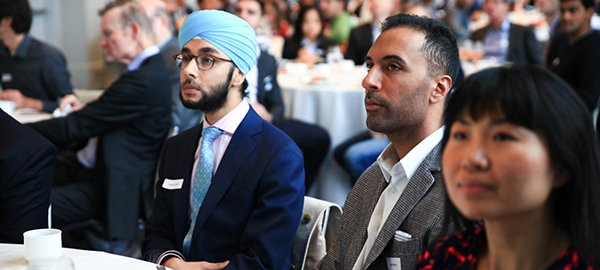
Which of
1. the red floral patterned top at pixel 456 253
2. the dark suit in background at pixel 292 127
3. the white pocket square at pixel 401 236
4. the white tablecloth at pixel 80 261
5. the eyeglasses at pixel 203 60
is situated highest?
the eyeglasses at pixel 203 60

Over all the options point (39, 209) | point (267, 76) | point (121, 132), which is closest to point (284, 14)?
point (267, 76)

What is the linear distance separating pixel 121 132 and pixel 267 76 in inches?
52.9

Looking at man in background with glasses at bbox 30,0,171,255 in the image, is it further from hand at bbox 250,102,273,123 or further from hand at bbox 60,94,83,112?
hand at bbox 250,102,273,123

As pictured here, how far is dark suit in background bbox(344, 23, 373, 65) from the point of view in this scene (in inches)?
258

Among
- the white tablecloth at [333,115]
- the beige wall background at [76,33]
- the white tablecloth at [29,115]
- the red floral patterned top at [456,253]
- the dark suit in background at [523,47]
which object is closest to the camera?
the red floral patterned top at [456,253]

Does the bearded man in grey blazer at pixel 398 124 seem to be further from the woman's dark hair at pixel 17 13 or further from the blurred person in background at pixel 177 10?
the blurred person in background at pixel 177 10

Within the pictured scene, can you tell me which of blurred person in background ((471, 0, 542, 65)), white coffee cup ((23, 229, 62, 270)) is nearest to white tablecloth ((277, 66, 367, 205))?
blurred person in background ((471, 0, 542, 65))

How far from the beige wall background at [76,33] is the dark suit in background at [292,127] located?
3.29m

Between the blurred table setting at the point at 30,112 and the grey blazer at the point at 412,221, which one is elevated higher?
the grey blazer at the point at 412,221

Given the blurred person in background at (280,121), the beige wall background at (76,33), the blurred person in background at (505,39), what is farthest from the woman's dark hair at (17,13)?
the blurred person in background at (505,39)

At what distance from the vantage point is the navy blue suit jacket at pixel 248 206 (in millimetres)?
1981

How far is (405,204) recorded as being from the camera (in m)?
1.61

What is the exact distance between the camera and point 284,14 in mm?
10477

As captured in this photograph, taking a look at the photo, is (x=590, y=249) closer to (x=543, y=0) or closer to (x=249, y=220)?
(x=249, y=220)
